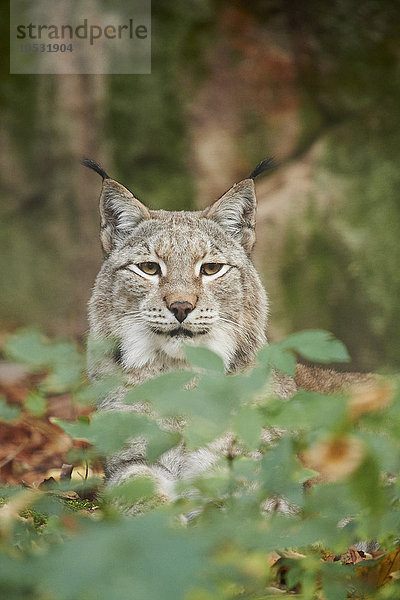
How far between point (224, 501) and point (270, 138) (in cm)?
517

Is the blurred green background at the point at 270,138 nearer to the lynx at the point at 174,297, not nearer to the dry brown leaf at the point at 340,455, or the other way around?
the lynx at the point at 174,297

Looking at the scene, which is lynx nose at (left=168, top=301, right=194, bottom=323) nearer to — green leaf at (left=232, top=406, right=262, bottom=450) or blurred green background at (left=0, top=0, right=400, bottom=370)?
green leaf at (left=232, top=406, right=262, bottom=450)

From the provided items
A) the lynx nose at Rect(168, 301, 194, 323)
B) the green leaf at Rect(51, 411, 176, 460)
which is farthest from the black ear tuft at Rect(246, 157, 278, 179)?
the green leaf at Rect(51, 411, 176, 460)

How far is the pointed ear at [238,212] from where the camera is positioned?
3.44 meters

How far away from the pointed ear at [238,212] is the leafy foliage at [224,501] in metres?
1.90

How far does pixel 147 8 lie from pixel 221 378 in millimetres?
5651

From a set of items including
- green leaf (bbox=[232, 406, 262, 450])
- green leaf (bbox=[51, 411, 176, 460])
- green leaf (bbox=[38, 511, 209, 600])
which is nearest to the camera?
green leaf (bbox=[38, 511, 209, 600])

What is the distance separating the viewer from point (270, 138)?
630 centimetres

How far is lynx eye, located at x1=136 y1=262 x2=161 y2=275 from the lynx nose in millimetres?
291

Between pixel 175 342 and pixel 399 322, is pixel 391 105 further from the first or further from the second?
pixel 175 342

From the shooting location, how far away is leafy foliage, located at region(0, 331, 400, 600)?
0.84 meters

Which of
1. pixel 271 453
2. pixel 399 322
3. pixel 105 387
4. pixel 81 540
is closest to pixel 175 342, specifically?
pixel 105 387

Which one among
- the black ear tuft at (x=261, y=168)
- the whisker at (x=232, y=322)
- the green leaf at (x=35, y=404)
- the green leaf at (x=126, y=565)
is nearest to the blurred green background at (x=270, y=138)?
the black ear tuft at (x=261, y=168)

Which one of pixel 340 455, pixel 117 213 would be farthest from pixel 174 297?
pixel 340 455
